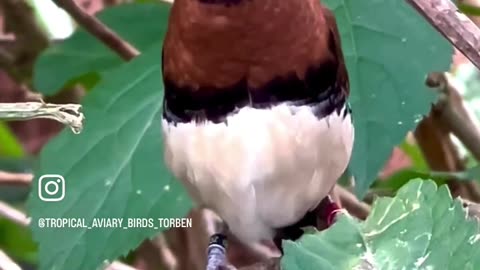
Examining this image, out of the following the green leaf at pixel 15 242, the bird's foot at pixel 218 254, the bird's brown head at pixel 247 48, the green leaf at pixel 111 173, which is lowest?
the green leaf at pixel 15 242

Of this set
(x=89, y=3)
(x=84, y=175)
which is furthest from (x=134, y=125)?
(x=89, y=3)

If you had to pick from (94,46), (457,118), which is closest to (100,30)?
(94,46)

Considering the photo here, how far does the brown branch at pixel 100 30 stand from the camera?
2.08ft

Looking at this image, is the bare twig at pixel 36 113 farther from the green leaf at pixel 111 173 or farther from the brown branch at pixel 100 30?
the brown branch at pixel 100 30

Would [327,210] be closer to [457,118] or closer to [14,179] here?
[457,118]

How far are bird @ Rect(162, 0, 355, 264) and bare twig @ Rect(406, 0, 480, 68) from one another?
84mm

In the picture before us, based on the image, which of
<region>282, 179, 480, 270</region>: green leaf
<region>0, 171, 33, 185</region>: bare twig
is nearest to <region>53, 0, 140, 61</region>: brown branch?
<region>0, 171, 33, 185</region>: bare twig

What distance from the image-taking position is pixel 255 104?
1.23 ft

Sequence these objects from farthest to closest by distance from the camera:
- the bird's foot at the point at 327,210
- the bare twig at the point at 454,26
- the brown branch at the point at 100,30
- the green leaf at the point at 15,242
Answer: the green leaf at the point at 15,242
the brown branch at the point at 100,30
the bird's foot at the point at 327,210
the bare twig at the point at 454,26

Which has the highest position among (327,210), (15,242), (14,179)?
(327,210)

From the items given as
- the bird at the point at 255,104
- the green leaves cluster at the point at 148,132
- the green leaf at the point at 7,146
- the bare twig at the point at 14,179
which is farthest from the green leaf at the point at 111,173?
the green leaf at the point at 7,146

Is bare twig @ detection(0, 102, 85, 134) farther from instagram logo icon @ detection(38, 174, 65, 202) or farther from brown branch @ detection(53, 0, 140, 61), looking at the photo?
brown branch @ detection(53, 0, 140, 61)

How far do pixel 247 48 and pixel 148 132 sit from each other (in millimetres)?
189

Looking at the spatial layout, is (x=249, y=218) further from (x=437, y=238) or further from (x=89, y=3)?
(x=89, y=3)
